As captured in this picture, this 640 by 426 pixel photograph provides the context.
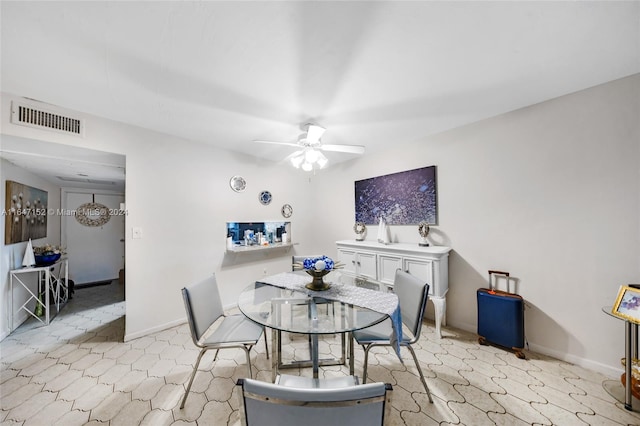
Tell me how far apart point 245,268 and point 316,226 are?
1.55 metres

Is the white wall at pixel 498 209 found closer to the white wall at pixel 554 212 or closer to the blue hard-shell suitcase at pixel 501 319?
the white wall at pixel 554 212

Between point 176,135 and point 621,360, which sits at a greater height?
point 176,135

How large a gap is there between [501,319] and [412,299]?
1106mm

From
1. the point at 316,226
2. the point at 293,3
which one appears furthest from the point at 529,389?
the point at 316,226

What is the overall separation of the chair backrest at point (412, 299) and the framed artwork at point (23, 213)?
4357 millimetres

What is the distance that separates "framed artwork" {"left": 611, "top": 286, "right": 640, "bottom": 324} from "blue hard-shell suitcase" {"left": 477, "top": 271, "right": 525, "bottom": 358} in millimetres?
604

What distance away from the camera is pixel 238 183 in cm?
359

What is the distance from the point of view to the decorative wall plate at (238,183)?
351 centimetres

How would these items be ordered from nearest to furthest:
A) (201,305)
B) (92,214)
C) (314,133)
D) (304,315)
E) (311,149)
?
(304,315)
(201,305)
(314,133)
(311,149)
(92,214)

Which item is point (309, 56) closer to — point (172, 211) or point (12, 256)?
point (172, 211)

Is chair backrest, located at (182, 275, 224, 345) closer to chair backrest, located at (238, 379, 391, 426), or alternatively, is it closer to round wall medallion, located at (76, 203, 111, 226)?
chair backrest, located at (238, 379, 391, 426)

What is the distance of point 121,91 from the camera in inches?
75.7

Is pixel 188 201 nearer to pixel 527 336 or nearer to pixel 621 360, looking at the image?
pixel 527 336

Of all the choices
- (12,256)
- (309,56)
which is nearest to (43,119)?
(12,256)
